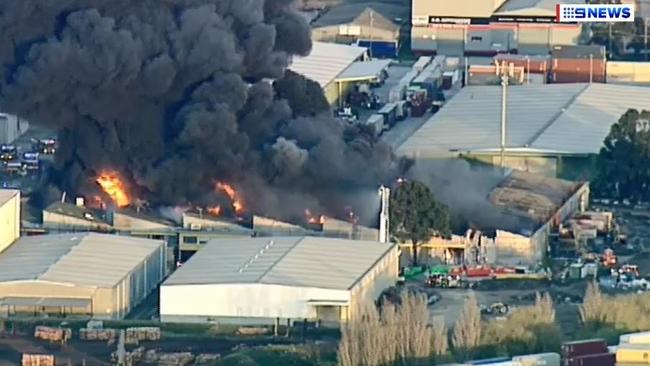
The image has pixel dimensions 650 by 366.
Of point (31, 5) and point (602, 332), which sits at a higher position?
point (31, 5)

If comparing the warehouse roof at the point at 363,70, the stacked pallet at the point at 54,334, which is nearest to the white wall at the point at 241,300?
the stacked pallet at the point at 54,334

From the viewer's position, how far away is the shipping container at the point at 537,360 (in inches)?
1142

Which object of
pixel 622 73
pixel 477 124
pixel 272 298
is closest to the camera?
pixel 272 298

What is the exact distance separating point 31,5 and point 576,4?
64.2 ft

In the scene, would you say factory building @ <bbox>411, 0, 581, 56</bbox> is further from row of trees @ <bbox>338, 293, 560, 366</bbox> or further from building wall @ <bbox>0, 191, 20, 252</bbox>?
row of trees @ <bbox>338, 293, 560, 366</bbox>

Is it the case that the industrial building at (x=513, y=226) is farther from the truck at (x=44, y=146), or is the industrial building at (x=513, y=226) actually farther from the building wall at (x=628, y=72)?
the building wall at (x=628, y=72)

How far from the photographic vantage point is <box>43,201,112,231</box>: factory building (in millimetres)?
38031

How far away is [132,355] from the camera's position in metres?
31.6

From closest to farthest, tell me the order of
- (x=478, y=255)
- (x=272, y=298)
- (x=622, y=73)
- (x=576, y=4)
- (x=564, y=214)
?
1. (x=272, y=298)
2. (x=478, y=255)
3. (x=564, y=214)
4. (x=622, y=73)
5. (x=576, y=4)

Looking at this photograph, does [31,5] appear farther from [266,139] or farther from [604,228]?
[604,228]

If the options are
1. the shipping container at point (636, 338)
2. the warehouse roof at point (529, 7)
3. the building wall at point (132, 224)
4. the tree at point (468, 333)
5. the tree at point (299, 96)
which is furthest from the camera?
Answer: the warehouse roof at point (529, 7)

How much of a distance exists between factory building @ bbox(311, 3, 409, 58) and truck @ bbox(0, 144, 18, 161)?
11932 millimetres

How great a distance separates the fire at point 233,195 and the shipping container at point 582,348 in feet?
31.6

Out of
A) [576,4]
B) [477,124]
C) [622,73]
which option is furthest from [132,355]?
[576,4]
